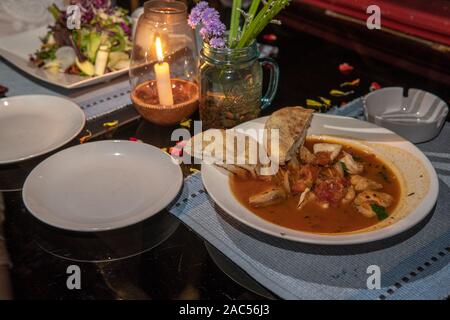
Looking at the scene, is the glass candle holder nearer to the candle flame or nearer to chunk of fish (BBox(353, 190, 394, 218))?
the candle flame

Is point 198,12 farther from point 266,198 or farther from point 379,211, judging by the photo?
point 379,211

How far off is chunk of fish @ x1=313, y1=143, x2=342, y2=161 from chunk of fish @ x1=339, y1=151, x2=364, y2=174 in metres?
0.03

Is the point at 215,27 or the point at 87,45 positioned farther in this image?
the point at 87,45

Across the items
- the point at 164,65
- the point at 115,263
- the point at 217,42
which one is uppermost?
the point at 217,42

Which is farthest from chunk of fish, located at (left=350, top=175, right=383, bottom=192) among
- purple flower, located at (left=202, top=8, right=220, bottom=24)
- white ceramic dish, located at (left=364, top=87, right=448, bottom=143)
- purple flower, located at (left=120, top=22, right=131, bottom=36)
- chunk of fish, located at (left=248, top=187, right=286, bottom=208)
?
purple flower, located at (left=120, top=22, right=131, bottom=36)

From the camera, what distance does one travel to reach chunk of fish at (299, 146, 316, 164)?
5.70ft

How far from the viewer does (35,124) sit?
2.07 metres

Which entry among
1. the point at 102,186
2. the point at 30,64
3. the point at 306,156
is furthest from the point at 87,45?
the point at 306,156

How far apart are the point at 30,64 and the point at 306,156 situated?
163 cm

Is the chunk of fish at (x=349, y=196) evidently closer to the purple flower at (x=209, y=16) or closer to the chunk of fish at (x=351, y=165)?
the chunk of fish at (x=351, y=165)

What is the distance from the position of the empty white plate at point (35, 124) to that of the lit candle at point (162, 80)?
0.34 m

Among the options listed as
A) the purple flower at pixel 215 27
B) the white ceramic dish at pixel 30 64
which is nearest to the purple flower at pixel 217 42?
the purple flower at pixel 215 27

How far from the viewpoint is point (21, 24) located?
3309 mm
